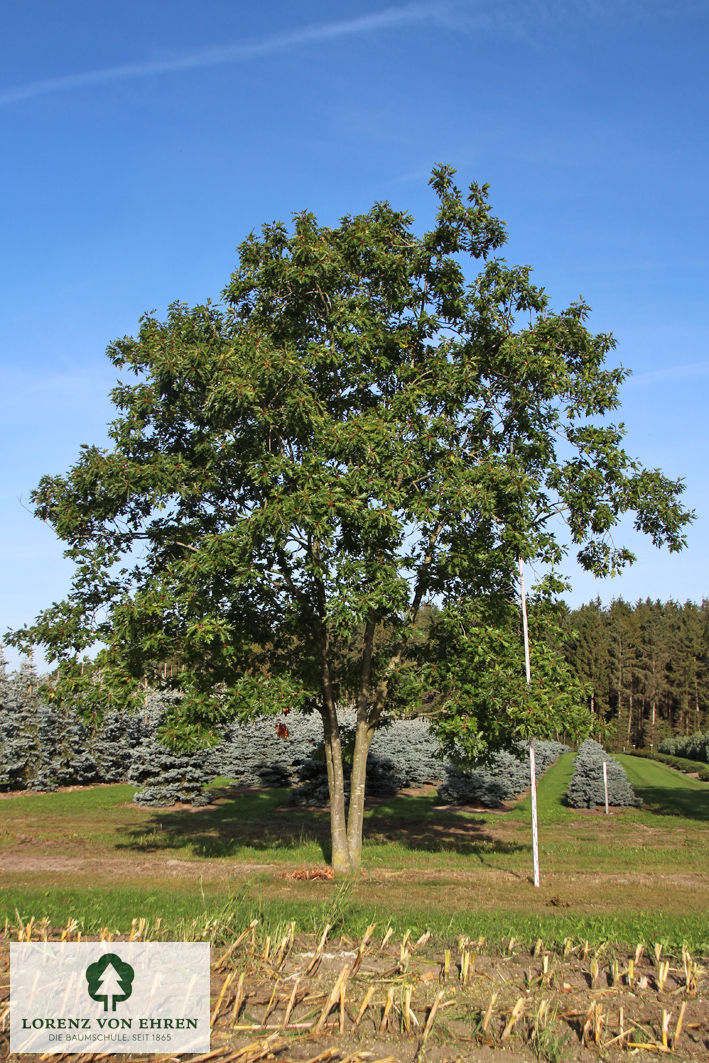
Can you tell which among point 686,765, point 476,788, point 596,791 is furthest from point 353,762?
point 686,765

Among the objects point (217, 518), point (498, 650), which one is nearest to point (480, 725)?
point (498, 650)

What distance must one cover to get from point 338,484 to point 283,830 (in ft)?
38.2

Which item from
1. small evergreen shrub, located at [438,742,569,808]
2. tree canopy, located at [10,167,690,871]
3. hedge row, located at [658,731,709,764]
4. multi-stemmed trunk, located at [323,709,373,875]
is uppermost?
tree canopy, located at [10,167,690,871]

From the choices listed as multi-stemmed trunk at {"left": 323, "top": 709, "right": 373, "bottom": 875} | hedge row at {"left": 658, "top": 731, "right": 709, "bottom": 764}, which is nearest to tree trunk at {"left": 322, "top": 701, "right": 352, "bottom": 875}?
multi-stemmed trunk at {"left": 323, "top": 709, "right": 373, "bottom": 875}

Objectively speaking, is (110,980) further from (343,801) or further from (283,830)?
(283,830)

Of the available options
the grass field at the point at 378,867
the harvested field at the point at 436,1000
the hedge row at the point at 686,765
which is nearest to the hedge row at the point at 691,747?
the hedge row at the point at 686,765

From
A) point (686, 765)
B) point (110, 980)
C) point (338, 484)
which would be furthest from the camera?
point (686, 765)

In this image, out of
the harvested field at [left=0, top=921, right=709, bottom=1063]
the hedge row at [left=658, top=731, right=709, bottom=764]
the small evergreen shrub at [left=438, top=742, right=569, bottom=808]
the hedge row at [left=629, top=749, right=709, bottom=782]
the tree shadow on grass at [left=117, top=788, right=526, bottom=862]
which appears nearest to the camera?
the harvested field at [left=0, top=921, right=709, bottom=1063]

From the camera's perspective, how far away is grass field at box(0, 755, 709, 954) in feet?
29.2

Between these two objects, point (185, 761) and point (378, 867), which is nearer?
point (378, 867)

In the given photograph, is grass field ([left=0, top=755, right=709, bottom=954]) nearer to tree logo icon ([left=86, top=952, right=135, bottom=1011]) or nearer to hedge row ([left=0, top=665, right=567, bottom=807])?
tree logo icon ([left=86, top=952, right=135, bottom=1011])

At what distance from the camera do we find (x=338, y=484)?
13336 mm

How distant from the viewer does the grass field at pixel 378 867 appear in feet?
29.2

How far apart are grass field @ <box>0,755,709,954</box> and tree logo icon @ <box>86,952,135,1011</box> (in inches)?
40.0
